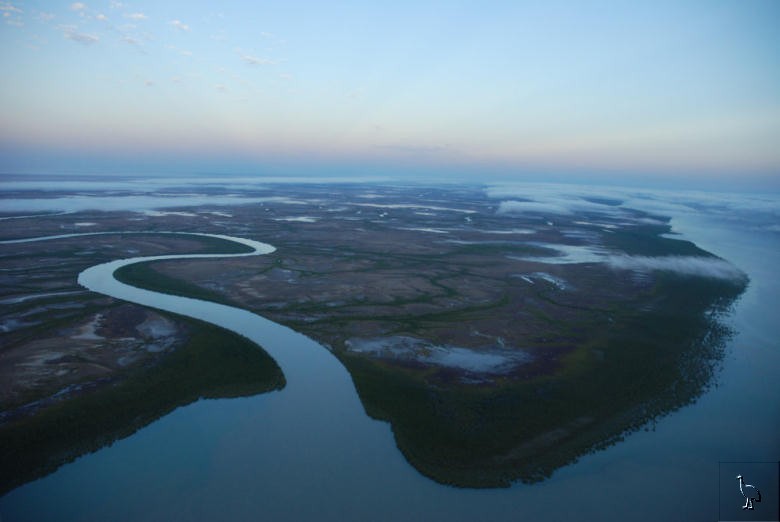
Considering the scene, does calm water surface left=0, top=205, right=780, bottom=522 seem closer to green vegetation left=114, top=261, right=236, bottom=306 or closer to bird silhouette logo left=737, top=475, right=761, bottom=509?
bird silhouette logo left=737, top=475, right=761, bottom=509

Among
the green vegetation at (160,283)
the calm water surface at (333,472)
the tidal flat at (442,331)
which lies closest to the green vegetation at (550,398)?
the tidal flat at (442,331)

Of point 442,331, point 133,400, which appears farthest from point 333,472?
Result: point 442,331

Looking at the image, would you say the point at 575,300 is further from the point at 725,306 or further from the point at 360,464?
the point at 360,464

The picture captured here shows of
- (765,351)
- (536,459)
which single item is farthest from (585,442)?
(765,351)

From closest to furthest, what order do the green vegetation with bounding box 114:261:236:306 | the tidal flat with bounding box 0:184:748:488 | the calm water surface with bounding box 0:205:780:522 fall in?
the calm water surface with bounding box 0:205:780:522 → the tidal flat with bounding box 0:184:748:488 → the green vegetation with bounding box 114:261:236:306

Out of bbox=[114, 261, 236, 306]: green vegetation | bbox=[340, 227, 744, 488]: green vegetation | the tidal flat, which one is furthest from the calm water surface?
bbox=[114, 261, 236, 306]: green vegetation

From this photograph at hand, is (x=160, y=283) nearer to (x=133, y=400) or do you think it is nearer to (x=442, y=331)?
(x=133, y=400)

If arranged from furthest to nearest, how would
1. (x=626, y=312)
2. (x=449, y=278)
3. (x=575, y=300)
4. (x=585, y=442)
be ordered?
(x=449, y=278), (x=575, y=300), (x=626, y=312), (x=585, y=442)
